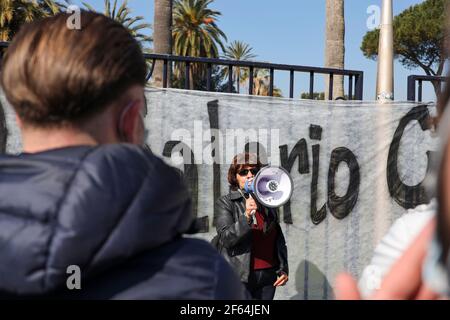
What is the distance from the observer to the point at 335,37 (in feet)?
37.0

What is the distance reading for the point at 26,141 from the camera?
1.06 metres

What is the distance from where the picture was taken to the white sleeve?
3.25ft

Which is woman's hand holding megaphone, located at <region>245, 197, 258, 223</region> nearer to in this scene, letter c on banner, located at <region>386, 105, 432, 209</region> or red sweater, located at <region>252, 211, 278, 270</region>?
red sweater, located at <region>252, 211, 278, 270</region>

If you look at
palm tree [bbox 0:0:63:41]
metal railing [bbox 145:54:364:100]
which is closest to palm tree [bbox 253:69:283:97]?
metal railing [bbox 145:54:364:100]

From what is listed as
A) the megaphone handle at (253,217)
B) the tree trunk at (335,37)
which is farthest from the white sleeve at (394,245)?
the tree trunk at (335,37)

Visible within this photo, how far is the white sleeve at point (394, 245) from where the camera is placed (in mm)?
991

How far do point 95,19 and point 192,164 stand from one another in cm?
393

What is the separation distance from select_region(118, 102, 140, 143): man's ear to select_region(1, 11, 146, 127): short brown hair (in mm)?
44

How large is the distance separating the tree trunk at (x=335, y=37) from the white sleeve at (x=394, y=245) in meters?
10.3

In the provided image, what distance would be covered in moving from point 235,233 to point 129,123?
290 cm

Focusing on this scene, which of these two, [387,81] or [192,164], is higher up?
[387,81]

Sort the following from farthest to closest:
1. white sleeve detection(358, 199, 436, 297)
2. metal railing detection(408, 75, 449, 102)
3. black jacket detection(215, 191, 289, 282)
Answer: metal railing detection(408, 75, 449, 102), black jacket detection(215, 191, 289, 282), white sleeve detection(358, 199, 436, 297)
